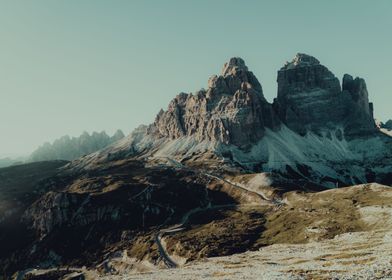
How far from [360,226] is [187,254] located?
248 feet

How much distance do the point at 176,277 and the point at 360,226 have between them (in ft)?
302

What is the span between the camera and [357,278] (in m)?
62.3

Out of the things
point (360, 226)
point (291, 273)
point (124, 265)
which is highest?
point (291, 273)

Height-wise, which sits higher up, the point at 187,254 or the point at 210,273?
the point at 210,273

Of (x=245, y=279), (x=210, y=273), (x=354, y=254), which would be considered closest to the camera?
(x=245, y=279)

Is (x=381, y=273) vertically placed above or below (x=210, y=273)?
above

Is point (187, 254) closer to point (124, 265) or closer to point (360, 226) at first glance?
point (124, 265)

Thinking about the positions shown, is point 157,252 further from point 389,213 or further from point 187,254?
point 389,213

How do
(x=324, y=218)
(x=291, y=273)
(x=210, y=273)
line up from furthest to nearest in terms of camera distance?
1. (x=324, y=218)
2. (x=210, y=273)
3. (x=291, y=273)

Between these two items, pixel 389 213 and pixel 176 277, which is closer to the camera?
pixel 176 277

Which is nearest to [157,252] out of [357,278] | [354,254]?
[354,254]

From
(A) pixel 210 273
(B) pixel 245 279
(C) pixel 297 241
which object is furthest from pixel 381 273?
(C) pixel 297 241

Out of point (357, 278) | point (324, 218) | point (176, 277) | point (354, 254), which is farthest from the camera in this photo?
point (324, 218)

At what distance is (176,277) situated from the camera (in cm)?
11719
